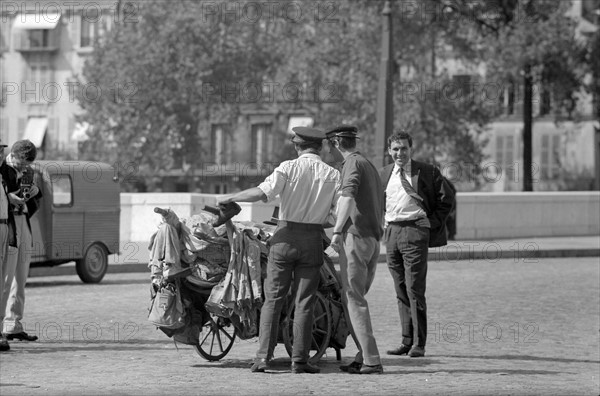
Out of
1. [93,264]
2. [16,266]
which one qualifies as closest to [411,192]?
[16,266]

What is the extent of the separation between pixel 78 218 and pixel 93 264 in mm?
654

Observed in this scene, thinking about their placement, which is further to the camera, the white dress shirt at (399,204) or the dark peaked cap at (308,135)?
the white dress shirt at (399,204)

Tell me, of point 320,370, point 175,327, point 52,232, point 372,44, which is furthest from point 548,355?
point 372,44

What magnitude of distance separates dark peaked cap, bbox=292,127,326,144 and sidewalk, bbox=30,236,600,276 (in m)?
13.2

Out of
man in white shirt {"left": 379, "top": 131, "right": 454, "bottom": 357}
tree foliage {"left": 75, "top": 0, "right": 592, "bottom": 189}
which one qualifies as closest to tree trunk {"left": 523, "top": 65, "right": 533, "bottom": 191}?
tree foliage {"left": 75, "top": 0, "right": 592, "bottom": 189}

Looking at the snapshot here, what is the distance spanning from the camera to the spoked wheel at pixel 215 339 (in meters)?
11.8

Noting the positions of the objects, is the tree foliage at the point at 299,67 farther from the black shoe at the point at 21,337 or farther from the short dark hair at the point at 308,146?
the short dark hair at the point at 308,146

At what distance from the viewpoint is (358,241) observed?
37.1 ft

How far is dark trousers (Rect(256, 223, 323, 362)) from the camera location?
11.1 m

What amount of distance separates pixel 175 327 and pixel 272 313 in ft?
2.57

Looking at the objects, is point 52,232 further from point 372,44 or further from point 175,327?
Answer: point 372,44

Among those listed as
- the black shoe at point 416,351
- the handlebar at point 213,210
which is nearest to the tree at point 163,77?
the black shoe at point 416,351

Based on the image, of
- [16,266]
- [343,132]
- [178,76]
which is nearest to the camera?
[343,132]

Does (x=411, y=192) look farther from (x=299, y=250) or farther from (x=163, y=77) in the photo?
(x=163, y=77)
